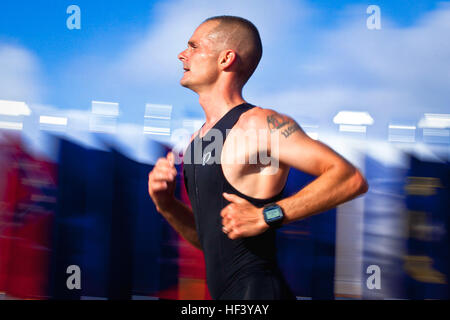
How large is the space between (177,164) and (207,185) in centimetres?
132

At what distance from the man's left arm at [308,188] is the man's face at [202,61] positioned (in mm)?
424

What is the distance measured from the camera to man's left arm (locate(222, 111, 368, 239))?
1.43m

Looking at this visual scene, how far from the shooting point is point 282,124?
1.49 m

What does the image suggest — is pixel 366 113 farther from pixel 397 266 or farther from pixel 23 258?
pixel 23 258

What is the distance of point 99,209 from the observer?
2910mm

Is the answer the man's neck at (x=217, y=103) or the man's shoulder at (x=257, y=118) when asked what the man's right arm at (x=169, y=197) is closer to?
the man's neck at (x=217, y=103)

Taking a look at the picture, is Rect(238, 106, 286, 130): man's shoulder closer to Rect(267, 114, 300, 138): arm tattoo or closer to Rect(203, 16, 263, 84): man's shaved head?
Rect(267, 114, 300, 138): arm tattoo

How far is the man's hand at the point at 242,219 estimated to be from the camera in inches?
57.2

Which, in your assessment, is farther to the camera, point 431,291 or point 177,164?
point 177,164

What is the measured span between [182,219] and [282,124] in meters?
0.72

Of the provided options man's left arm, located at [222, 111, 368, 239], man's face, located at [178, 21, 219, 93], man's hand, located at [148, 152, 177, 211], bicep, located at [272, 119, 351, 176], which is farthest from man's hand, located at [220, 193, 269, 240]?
man's face, located at [178, 21, 219, 93]

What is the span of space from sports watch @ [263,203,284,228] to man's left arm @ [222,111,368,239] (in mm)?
15

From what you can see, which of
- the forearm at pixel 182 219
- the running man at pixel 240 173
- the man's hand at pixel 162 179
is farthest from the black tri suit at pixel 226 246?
the forearm at pixel 182 219

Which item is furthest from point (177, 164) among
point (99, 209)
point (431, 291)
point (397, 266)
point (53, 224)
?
point (431, 291)
